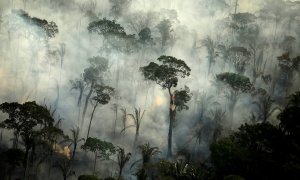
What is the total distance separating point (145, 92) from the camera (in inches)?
3873

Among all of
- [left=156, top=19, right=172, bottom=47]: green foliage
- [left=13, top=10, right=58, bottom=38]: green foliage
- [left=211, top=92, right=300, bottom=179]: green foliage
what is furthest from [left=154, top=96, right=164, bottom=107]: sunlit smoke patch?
[left=211, top=92, right=300, bottom=179]: green foliage

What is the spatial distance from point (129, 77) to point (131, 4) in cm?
3369

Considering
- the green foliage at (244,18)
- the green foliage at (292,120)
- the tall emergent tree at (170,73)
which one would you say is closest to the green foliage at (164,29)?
the green foliage at (244,18)

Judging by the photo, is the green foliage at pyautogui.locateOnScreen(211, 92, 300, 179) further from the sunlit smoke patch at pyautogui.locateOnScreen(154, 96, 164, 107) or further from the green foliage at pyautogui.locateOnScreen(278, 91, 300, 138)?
the sunlit smoke patch at pyautogui.locateOnScreen(154, 96, 164, 107)

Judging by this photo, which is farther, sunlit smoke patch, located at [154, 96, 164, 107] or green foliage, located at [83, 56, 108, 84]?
sunlit smoke patch, located at [154, 96, 164, 107]

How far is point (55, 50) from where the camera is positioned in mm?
101188

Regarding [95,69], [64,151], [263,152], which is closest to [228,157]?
[263,152]

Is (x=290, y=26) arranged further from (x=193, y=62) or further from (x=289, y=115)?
(x=289, y=115)

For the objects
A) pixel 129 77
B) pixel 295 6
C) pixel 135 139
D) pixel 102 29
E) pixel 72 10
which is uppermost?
pixel 295 6

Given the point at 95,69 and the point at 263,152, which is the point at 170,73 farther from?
the point at 263,152

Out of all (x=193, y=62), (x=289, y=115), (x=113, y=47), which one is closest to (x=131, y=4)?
(x=193, y=62)

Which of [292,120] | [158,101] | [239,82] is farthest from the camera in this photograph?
[158,101]

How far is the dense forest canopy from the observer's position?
5625cm

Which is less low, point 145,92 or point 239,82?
point 239,82
